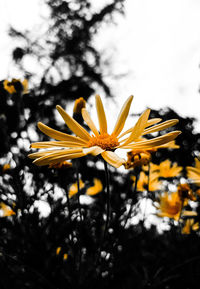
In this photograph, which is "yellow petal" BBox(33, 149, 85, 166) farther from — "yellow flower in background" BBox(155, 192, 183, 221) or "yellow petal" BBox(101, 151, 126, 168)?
"yellow flower in background" BBox(155, 192, 183, 221)

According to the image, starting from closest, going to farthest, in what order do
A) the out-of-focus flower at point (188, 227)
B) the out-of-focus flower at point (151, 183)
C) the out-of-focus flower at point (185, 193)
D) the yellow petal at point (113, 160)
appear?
the yellow petal at point (113, 160)
the out-of-focus flower at point (185, 193)
the out-of-focus flower at point (188, 227)
the out-of-focus flower at point (151, 183)

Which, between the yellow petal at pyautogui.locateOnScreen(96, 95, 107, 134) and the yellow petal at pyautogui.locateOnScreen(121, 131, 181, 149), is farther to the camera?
the yellow petal at pyautogui.locateOnScreen(96, 95, 107, 134)

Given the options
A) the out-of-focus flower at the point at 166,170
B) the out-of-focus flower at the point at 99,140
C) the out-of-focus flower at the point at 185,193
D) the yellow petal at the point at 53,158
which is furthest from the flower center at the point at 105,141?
the out-of-focus flower at the point at 166,170

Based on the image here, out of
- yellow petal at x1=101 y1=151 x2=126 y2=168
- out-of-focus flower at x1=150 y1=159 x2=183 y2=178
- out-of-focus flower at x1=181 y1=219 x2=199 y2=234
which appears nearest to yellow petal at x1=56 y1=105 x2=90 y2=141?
yellow petal at x1=101 y1=151 x2=126 y2=168

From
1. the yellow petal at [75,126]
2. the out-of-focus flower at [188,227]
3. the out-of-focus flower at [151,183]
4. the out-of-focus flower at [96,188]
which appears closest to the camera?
the yellow petal at [75,126]

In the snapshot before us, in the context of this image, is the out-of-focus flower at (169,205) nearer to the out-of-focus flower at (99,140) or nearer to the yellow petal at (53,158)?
the out-of-focus flower at (99,140)

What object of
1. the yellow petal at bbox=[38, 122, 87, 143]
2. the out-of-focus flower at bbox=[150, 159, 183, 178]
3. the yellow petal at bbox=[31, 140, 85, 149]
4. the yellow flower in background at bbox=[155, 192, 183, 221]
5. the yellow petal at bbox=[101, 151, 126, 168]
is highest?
the yellow petal at bbox=[38, 122, 87, 143]

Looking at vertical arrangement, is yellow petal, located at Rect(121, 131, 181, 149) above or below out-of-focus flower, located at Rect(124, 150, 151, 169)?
above

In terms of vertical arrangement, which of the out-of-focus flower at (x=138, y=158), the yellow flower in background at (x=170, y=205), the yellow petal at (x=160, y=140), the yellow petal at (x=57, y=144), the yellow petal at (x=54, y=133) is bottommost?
the yellow flower in background at (x=170, y=205)
